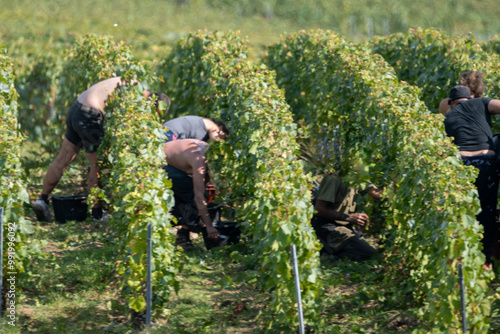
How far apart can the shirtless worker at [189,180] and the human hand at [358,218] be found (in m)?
1.19

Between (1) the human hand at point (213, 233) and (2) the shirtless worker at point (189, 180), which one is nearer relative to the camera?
(2) the shirtless worker at point (189, 180)

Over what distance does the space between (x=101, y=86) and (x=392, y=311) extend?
11.4 ft

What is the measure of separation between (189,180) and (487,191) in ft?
8.30

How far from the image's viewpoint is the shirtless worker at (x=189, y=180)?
5461 millimetres

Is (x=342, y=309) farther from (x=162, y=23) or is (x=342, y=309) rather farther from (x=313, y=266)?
(x=162, y=23)

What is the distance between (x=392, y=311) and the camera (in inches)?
177

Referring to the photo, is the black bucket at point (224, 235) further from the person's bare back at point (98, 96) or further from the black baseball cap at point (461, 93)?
the black baseball cap at point (461, 93)

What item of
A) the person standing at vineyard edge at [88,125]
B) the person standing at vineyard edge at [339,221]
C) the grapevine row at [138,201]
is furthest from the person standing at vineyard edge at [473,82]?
the person standing at vineyard edge at [88,125]

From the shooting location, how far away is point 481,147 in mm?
5125

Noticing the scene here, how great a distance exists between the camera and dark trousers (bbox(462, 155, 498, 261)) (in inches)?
196

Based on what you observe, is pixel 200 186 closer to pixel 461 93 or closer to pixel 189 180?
pixel 189 180

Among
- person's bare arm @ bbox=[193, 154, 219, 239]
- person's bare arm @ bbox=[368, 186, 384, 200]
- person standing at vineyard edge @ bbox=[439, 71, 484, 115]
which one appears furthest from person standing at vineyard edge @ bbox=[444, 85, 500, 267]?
person's bare arm @ bbox=[193, 154, 219, 239]

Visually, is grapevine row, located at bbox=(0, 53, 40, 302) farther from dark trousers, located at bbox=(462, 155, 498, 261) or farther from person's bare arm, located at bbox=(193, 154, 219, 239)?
dark trousers, located at bbox=(462, 155, 498, 261)

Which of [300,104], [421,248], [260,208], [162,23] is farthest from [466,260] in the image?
[162,23]
